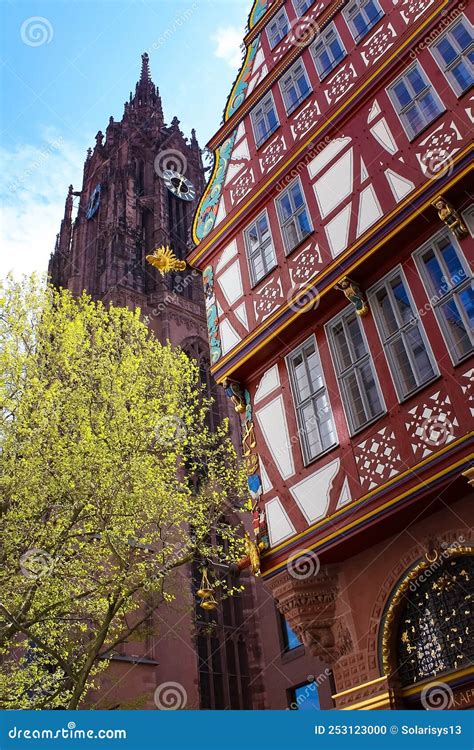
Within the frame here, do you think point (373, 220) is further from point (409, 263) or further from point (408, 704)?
point (408, 704)

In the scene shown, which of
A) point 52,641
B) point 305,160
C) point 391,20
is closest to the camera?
point 391,20

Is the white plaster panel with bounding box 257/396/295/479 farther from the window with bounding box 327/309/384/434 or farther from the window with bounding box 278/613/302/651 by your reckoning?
the window with bounding box 278/613/302/651

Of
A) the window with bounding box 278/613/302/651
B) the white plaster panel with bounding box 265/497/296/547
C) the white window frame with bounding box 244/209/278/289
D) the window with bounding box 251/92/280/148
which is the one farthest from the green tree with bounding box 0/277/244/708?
the window with bounding box 278/613/302/651

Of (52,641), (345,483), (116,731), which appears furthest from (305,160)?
(52,641)

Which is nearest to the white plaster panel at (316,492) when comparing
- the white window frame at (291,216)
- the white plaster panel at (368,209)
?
the white plaster panel at (368,209)

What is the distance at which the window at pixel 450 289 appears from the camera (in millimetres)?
9055

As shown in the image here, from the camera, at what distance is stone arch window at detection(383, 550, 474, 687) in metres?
8.63

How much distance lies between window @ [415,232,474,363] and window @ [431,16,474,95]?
2.42 metres

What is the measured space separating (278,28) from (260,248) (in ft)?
19.1

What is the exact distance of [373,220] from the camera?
1093cm

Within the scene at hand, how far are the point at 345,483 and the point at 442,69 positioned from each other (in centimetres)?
647

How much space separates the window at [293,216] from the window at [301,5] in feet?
15.1

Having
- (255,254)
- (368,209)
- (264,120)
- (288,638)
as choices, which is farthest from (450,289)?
(288,638)

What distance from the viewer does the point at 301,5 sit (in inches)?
603
